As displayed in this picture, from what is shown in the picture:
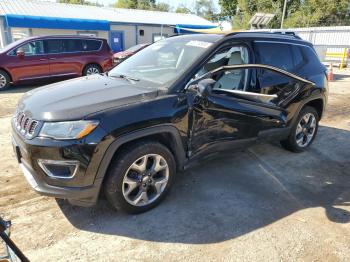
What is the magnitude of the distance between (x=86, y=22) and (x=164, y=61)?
20.0 m

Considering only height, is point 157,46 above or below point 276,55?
above

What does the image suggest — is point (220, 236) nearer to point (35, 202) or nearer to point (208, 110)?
point (208, 110)

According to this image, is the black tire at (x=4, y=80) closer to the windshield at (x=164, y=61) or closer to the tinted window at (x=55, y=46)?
the tinted window at (x=55, y=46)

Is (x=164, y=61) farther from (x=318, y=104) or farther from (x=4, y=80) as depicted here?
(x=4, y=80)

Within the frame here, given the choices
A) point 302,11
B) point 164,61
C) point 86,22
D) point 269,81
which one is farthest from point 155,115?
point 302,11

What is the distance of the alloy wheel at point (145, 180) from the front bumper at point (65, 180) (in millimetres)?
343

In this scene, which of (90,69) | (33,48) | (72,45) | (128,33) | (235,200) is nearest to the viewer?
(235,200)

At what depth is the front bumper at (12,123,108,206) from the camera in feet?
8.59

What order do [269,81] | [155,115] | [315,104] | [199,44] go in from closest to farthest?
[155,115], [199,44], [269,81], [315,104]

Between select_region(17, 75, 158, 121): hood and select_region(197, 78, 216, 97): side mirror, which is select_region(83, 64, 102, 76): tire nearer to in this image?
select_region(17, 75, 158, 121): hood

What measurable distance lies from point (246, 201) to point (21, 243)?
91.5 inches

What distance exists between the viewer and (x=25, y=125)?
286 centimetres

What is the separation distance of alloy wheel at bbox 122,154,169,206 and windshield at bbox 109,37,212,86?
0.84 meters

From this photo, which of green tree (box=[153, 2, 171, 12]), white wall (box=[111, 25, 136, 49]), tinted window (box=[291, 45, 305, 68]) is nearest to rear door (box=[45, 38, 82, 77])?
tinted window (box=[291, 45, 305, 68])
